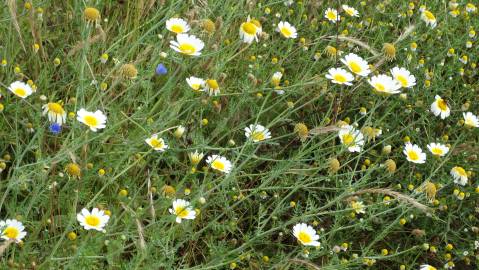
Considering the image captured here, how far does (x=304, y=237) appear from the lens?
252cm

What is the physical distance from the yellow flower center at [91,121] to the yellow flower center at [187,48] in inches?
14.8

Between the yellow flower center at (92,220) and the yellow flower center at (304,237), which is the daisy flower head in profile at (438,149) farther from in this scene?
the yellow flower center at (92,220)

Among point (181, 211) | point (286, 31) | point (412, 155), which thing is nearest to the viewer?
point (181, 211)

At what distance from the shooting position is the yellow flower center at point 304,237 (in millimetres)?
2491

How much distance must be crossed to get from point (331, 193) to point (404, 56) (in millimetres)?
1020

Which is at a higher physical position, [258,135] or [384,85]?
[384,85]

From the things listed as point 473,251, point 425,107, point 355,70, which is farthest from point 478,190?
point 355,70

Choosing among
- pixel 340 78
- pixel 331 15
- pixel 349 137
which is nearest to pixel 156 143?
pixel 349 137

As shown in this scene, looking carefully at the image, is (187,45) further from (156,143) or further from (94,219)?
(94,219)

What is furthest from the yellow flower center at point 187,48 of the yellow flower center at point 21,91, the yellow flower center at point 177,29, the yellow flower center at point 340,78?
the yellow flower center at point 340,78

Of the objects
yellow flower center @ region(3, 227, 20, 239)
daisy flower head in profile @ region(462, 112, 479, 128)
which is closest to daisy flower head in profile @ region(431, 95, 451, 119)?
daisy flower head in profile @ region(462, 112, 479, 128)

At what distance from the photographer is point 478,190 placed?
3111mm

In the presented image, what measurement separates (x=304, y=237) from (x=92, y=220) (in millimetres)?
795

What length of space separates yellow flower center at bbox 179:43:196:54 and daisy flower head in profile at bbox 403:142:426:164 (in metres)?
1.08
